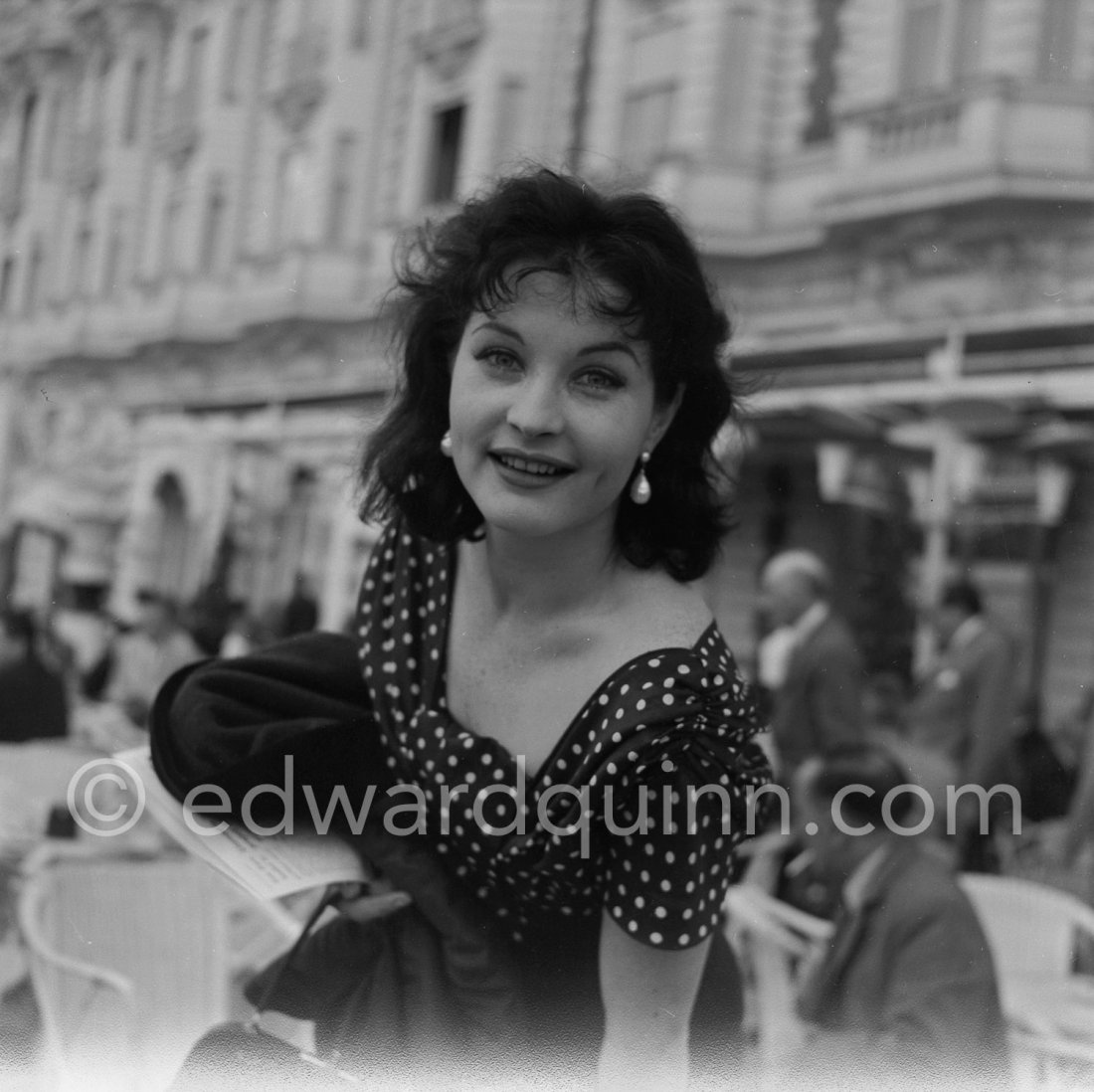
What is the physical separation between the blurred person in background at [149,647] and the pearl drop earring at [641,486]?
14.5 ft

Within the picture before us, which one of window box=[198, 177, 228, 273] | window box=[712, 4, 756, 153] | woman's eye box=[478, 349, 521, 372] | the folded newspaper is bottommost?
the folded newspaper

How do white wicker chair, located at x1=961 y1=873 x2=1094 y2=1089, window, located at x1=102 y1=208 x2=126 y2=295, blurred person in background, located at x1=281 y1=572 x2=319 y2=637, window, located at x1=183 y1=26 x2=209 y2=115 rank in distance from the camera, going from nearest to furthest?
1. white wicker chair, located at x1=961 y1=873 x2=1094 y2=1089
2. window, located at x1=102 y1=208 x2=126 y2=295
3. window, located at x1=183 y1=26 x2=209 y2=115
4. blurred person in background, located at x1=281 y1=572 x2=319 y2=637

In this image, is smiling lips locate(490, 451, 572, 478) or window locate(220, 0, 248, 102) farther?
window locate(220, 0, 248, 102)

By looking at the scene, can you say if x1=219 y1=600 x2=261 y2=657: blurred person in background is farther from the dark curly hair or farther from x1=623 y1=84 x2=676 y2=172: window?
the dark curly hair

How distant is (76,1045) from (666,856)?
53.6 inches

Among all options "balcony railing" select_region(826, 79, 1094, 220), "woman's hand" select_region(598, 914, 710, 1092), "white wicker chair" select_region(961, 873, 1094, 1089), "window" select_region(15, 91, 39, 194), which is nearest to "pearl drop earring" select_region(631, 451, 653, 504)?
"woman's hand" select_region(598, 914, 710, 1092)

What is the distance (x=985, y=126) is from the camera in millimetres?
6012

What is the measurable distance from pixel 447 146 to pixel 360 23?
183cm

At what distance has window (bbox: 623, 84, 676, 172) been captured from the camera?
23.3 ft

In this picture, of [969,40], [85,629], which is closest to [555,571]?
[969,40]

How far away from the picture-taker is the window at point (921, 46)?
6.60m

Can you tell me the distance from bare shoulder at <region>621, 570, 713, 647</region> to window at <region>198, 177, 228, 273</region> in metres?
2.84

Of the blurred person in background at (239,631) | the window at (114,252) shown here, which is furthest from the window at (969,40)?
the window at (114,252)

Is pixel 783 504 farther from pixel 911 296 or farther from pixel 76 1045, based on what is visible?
pixel 76 1045
